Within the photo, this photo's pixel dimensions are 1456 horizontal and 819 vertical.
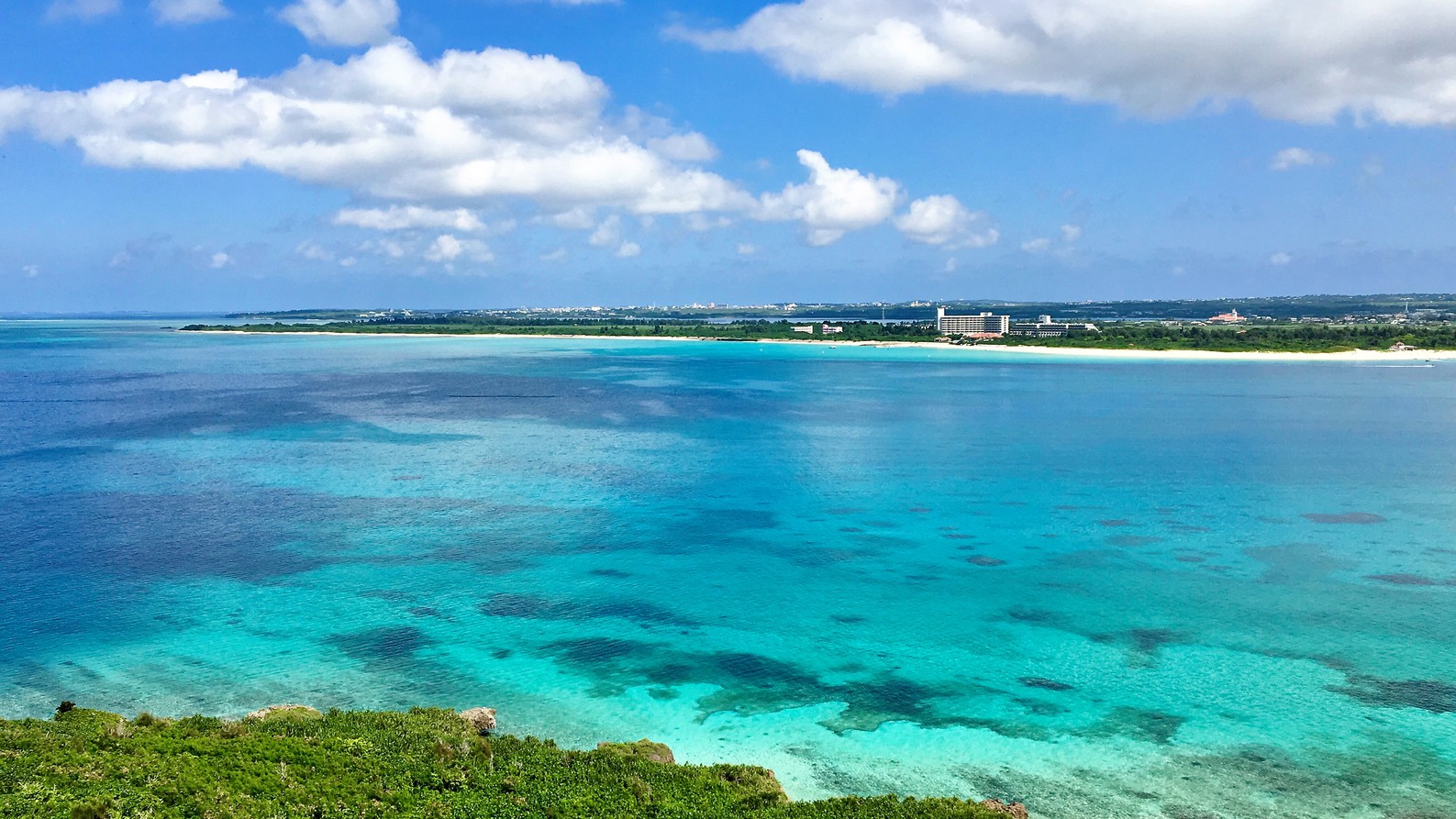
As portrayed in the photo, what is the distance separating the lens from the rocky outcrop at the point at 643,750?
1498cm

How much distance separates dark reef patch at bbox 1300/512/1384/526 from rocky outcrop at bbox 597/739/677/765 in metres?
27.5

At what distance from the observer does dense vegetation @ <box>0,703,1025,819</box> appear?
12.1 meters

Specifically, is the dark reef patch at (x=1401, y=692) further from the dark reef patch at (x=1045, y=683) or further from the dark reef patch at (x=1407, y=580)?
the dark reef patch at (x=1407, y=580)

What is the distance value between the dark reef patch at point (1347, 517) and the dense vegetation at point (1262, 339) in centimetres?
9292

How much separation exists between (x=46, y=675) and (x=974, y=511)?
27778 mm

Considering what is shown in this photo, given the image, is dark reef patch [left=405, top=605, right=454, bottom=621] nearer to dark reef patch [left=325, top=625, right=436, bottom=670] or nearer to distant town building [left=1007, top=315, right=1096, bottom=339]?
dark reef patch [left=325, top=625, right=436, bottom=670]

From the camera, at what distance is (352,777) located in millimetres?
13312

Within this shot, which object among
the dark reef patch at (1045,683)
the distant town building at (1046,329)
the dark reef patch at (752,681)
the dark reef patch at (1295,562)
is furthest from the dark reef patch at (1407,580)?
the distant town building at (1046,329)

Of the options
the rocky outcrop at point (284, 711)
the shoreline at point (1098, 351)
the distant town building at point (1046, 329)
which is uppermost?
the distant town building at point (1046, 329)

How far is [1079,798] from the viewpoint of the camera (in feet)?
48.9

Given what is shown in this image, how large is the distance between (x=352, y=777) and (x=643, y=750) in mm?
4488

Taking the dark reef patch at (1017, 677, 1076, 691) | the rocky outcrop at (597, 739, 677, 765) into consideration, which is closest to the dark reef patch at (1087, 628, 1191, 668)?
the dark reef patch at (1017, 677, 1076, 691)

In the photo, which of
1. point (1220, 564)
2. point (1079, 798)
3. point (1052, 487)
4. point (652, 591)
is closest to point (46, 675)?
point (652, 591)

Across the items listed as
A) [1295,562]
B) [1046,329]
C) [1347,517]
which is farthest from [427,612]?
[1046,329]
